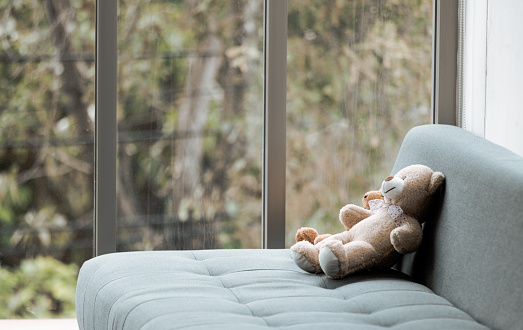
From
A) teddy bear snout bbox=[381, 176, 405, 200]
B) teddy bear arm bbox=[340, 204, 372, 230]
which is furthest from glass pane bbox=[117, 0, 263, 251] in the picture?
teddy bear snout bbox=[381, 176, 405, 200]

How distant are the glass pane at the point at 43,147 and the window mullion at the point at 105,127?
0.09 meters

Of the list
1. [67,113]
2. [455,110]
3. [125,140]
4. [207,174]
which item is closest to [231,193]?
[207,174]

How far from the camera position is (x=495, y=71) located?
2475 millimetres

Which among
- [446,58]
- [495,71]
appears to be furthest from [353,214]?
[446,58]

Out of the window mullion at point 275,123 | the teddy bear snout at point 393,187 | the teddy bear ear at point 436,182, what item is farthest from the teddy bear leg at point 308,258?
the window mullion at point 275,123

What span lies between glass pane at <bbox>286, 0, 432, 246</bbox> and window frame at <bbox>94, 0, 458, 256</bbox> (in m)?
0.08

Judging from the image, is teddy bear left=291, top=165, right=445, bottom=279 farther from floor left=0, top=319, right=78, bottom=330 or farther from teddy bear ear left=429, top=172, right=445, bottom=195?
floor left=0, top=319, right=78, bottom=330

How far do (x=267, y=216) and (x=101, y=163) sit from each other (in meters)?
0.73

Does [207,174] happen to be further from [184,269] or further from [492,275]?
[492,275]

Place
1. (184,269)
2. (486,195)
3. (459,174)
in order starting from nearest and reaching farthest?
(486,195)
(459,174)
(184,269)

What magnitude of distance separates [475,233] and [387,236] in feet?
0.98

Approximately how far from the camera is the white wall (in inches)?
90.4

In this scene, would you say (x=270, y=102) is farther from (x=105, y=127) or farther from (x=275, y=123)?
(x=105, y=127)

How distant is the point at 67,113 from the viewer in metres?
2.62
